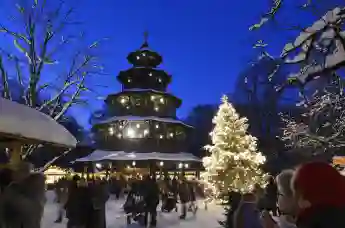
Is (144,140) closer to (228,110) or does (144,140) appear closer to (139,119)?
(139,119)

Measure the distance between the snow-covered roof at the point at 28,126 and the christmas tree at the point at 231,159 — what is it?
65.2 ft

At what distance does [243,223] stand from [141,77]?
121 feet

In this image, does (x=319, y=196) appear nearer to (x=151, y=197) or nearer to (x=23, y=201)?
(x=23, y=201)

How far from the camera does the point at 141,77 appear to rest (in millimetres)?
42781

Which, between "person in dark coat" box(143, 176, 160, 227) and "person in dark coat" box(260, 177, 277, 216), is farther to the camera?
"person in dark coat" box(143, 176, 160, 227)

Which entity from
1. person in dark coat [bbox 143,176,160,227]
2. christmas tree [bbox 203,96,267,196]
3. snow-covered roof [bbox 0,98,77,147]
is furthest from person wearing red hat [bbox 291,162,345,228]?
christmas tree [bbox 203,96,267,196]

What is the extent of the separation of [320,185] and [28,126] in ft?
13.1

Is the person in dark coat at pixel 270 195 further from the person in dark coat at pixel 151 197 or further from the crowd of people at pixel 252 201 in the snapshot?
the person in dark coat at pixel 151 197

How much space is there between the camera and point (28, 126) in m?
4.96

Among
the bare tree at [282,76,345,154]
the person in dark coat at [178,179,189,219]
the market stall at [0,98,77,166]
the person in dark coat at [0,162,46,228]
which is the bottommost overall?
the person in dark coat at [178,179,189,219]

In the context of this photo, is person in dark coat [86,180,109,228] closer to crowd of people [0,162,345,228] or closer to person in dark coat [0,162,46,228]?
crowd of people [0,162,345,228]

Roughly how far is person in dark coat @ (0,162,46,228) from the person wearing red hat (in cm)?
432

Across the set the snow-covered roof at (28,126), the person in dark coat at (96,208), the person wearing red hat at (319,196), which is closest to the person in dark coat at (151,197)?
Result: the person in dark coat at (96,208)

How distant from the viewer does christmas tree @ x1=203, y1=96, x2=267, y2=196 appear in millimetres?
24625
